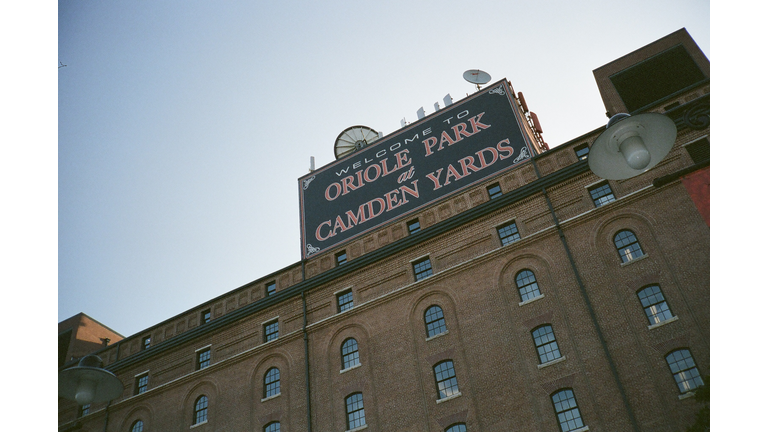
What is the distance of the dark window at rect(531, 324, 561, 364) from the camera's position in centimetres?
2367

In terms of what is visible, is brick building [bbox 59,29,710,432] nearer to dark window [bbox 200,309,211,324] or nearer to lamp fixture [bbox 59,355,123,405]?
dark window [bbox 200,309,211,324]

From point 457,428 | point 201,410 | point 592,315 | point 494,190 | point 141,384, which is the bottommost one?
point 457,428

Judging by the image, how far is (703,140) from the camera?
25344 millimetres

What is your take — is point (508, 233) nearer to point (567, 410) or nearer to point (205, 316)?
point (567, 410)

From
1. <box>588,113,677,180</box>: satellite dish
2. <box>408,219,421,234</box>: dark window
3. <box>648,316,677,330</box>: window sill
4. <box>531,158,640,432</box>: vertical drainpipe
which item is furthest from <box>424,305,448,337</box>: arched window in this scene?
<box>588,113,677,180</box>: satellite dish

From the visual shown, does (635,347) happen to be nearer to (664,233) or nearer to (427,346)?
(664,233)

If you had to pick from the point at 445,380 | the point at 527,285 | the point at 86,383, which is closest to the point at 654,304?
the point at 527,285

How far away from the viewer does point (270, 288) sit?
3447 cm

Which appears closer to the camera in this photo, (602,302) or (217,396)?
(602,302)

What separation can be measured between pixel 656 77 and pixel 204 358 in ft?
111

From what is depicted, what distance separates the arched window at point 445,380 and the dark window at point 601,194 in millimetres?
10984

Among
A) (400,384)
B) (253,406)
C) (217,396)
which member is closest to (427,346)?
(400,384)

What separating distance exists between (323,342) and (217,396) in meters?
7.44

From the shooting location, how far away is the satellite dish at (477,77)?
37.2m
